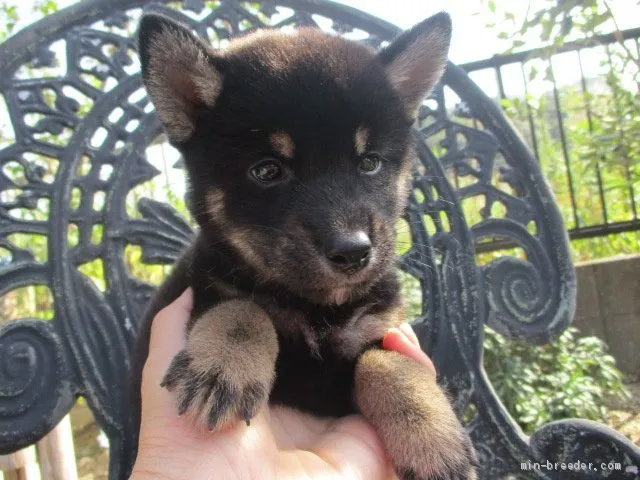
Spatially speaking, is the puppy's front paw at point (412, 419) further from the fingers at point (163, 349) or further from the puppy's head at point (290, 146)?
the fingers at point (163, 349)

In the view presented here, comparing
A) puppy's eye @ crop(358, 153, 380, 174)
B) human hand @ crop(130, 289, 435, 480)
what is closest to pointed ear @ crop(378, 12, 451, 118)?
puppy's eye @ crop(358, 153, 380, 174)

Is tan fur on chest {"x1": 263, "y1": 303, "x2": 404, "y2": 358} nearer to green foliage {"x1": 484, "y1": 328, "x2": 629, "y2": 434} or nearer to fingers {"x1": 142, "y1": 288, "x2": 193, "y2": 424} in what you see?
fingers {"x1": 142, "y1": 288, "x2": 193, "y2": 424}

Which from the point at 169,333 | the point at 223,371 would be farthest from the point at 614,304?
the point at 223,371

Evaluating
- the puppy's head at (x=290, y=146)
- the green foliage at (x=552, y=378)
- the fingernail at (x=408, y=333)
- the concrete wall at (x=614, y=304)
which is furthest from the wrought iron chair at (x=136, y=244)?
the concrete wall at (x=614, y=304)

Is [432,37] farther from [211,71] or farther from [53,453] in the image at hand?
[53,453]

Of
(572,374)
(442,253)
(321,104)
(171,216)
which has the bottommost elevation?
(572,374)

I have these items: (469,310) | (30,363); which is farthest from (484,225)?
(30,363)
